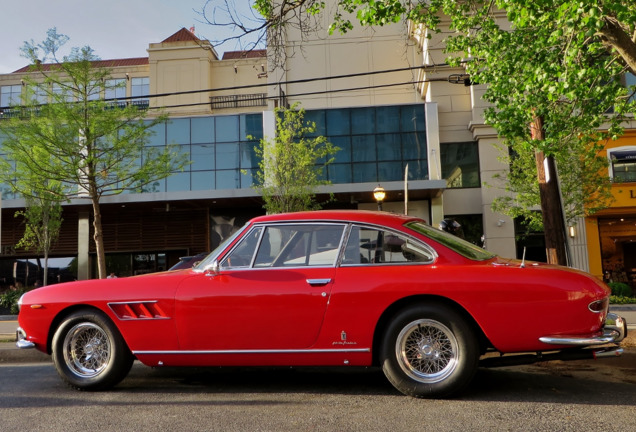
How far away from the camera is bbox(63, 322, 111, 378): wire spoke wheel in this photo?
192 inches

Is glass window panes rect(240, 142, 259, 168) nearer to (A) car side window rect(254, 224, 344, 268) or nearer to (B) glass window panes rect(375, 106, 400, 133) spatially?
(B) glass window panes rect(375, 106, 400, 133)

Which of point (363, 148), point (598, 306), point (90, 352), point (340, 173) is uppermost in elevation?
point (363, 148)

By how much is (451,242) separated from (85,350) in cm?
344

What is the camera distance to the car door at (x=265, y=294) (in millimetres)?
4363

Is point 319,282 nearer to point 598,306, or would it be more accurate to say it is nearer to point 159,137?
point 598,306

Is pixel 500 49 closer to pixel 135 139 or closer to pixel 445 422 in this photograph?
pixel 445 422

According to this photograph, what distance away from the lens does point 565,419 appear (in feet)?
11.7

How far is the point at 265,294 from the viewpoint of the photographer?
14.5 ft

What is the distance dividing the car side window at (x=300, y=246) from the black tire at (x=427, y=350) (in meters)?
0.82

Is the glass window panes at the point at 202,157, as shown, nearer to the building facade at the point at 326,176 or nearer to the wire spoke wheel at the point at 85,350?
the building facade at the point at 326,176

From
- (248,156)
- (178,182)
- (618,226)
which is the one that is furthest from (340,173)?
(618,226)

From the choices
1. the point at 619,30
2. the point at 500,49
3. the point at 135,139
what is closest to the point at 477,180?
the point at 135,139

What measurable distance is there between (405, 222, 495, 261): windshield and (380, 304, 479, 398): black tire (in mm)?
566

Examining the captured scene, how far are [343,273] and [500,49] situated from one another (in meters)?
6.49
